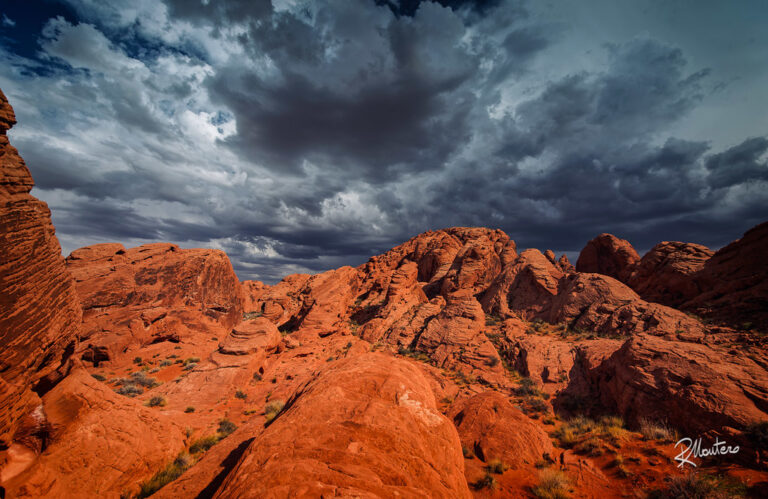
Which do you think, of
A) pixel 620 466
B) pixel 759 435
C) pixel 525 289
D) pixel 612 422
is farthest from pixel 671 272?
pixel 620 466

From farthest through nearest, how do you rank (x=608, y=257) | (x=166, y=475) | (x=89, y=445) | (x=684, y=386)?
1. (x=608, y=257)
2. (x=684, y=386)
3. (x=166, y=475)
4. (x=89, y=445)

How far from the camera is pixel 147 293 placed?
71.3ft

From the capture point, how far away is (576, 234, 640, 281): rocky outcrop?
125ft

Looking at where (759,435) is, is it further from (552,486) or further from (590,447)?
(552,486)

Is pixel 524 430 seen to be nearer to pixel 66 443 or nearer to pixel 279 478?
pixel 279 478

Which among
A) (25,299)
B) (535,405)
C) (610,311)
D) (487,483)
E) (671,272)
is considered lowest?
(535,405)

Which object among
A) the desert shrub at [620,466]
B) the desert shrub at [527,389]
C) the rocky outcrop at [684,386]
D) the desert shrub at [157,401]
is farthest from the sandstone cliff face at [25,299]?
the desert shrub at [527,389]

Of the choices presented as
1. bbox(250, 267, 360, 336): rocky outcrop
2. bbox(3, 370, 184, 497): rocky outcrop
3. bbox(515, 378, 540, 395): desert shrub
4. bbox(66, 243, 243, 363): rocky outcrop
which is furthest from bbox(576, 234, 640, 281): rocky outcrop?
bbox(66, 243, 243, 363): rocky outcrop

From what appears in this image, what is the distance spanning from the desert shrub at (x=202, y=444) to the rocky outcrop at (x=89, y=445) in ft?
2.27

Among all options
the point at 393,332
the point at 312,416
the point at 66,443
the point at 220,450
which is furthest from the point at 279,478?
the point at 393,332

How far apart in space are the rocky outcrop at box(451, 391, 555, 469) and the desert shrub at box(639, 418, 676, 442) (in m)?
2.74

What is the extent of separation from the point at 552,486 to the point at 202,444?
10590 millimetres

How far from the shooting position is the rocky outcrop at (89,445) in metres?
5.07

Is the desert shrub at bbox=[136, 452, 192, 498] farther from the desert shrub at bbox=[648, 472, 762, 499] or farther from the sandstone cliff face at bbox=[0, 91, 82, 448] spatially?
the desert shrub at bbox=[648, 472, 762, 499]
